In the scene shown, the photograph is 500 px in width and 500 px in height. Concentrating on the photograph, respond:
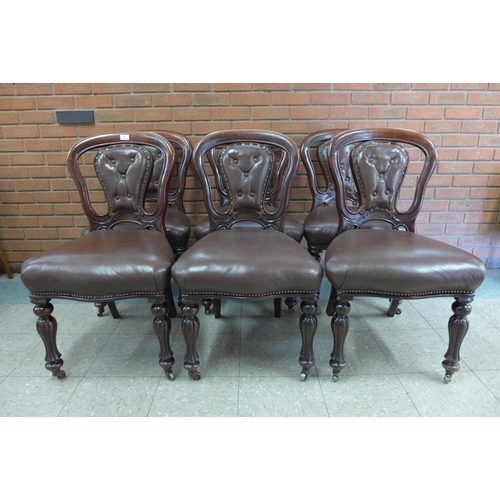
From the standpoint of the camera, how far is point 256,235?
1651mm

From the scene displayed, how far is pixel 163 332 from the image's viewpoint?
146 centimetres

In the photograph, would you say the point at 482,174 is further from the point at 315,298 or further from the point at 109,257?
the point at 109,257

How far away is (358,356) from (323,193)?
103cm

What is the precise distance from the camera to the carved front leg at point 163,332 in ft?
4.72

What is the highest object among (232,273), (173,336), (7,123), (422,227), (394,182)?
(7,123)

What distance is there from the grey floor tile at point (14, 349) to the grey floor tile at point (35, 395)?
0.10m

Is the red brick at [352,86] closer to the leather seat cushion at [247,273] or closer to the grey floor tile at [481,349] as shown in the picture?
the leather seat cushion at [247,273]

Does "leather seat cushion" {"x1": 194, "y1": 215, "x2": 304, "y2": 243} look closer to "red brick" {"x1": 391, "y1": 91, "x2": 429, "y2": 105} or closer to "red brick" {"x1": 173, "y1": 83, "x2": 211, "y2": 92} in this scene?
"red brick" {"x1": 173, "y1": 83, "x2": 211, "y2": 92}

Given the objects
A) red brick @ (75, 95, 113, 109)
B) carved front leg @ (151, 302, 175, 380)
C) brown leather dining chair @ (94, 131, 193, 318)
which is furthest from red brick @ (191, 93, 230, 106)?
carved front leg @ (151, 302, 175, 380)

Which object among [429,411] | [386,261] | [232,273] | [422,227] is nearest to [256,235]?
[232,273]

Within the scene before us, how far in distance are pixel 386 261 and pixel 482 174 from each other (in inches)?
66.3

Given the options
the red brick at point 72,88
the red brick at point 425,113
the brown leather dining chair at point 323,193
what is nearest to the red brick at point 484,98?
the red brick at point 425,113

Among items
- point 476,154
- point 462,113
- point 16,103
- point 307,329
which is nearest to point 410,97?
point 462,113

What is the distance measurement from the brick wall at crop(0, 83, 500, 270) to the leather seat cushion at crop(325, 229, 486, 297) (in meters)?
1.18
